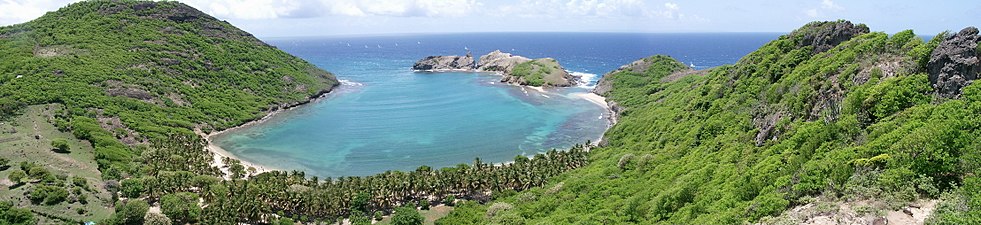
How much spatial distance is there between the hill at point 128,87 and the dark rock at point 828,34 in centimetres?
7916

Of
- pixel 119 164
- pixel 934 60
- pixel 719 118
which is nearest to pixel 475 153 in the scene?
pixel 719 118

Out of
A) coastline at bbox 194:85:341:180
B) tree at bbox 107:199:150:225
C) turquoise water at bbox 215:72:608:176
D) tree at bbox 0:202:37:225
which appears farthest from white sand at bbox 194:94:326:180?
tree at bbox 0:202:37:225

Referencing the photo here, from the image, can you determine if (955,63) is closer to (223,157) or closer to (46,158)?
(223,157)

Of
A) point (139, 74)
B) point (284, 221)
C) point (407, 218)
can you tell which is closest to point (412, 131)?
point (284, 221)

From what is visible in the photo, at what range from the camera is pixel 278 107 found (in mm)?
137375

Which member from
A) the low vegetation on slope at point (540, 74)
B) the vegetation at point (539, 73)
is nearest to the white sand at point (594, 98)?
the low vegetation on slope at point (540, 74)

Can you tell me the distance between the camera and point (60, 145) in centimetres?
7756

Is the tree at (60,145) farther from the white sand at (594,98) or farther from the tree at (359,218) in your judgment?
the white sand at (594,98)

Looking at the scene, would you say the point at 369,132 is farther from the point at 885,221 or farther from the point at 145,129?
the point at 885,221

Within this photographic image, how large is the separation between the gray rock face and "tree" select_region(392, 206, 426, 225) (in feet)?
148

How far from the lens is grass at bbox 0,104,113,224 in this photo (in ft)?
198

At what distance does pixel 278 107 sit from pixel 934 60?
431 feet

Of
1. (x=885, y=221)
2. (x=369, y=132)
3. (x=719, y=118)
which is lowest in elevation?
(x=369, y=132)

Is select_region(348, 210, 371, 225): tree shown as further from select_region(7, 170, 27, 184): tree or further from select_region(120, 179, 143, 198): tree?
select_region(7, 170, 27, 184): tree
